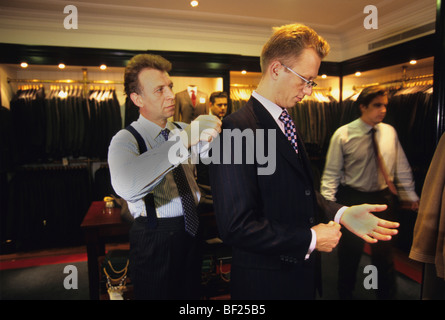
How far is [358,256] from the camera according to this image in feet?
7.88

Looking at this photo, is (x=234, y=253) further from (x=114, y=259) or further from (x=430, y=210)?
(x=114, y=259)

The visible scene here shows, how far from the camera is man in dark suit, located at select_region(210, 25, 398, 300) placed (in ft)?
3.20

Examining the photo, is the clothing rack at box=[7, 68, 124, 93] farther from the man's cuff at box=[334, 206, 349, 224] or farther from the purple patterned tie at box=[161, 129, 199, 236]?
the man's cuff at box=[334, 206, 349, 224]

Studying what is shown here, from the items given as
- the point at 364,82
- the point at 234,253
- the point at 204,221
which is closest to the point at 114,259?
the point at 204,221

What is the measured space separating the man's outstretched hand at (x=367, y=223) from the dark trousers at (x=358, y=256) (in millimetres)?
1233

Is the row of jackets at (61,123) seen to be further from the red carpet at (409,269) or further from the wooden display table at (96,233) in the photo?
the red carpet at (409,269)

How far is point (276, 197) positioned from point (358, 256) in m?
1.81

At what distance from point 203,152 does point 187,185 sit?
1.43ft

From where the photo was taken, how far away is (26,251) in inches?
137

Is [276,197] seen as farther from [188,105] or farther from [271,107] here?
[188,105]

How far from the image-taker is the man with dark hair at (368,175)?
2.27m

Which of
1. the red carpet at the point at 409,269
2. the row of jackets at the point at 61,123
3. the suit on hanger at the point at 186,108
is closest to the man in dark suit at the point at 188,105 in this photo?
the suit on hanger at the point at 186,108
